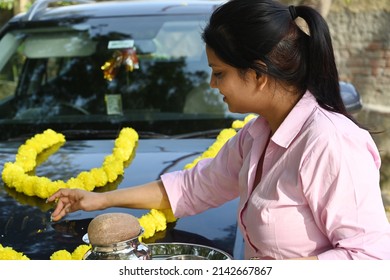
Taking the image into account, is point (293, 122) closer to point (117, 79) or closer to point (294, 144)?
point (294, 144)

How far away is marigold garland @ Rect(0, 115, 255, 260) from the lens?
7.25 ft

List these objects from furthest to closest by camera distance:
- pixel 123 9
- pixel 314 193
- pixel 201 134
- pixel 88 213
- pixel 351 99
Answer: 1. pixel 123 9
2. pixel 351 99
3. pixel 201 134
4. pixel 88 213
5. pixel 314 193

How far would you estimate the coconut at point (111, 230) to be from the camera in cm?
151

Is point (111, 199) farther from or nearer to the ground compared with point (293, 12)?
nearer to the ground

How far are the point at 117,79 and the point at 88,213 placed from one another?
1393 mm

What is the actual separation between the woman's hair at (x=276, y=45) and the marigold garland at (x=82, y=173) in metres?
0.73

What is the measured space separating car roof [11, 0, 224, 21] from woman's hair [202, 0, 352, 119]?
1994 millimetres

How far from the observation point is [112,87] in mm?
3592

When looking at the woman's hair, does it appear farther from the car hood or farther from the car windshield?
the car windshield

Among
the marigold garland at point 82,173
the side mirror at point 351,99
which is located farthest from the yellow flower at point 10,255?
the side mirror at point 351,99

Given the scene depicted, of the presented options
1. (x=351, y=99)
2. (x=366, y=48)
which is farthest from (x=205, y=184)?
(x=366, y=48)

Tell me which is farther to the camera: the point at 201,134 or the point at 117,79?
the point at 117,79

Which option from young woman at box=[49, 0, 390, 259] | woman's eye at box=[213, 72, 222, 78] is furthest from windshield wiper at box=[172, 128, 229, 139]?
woman's eye at box=[213, 72, 222, 78]

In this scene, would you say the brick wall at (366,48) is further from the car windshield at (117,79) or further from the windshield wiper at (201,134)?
the windshield wiper at (201,134)
